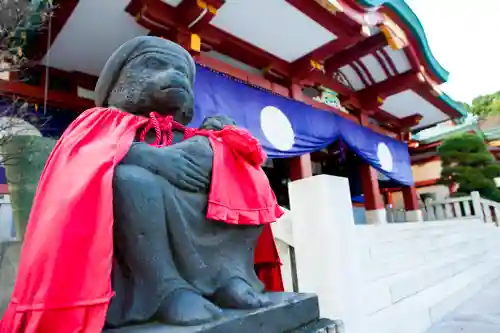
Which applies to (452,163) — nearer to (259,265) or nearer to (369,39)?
(369,39)

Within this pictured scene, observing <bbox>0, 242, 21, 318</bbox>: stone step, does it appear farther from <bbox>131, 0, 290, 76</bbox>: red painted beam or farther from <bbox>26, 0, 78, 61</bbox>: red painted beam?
<bbox>131, 0, 290, 76</bbox>: red painted beam

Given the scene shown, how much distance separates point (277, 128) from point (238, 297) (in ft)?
12.1

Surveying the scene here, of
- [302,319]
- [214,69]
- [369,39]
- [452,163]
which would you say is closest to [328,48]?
[369,39]

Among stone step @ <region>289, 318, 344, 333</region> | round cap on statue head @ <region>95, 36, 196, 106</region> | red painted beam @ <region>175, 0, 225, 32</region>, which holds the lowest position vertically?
stone step @ <region>289, 318, 344, 333</region>

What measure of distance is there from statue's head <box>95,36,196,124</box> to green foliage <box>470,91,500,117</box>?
25050 millimetres

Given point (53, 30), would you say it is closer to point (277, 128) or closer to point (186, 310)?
point (277, 128)

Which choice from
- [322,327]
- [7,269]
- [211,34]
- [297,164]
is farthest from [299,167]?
[322,327]

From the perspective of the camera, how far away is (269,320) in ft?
3.06

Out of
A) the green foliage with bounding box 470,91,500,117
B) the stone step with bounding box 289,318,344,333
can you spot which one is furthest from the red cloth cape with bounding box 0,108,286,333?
the green foliage with bounding box 470,91,500,117

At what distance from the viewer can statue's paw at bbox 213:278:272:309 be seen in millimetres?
944

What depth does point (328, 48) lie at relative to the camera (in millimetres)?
4496

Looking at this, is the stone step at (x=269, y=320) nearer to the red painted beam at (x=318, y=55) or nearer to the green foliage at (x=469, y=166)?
the red painted beam at (x=318, y=55)

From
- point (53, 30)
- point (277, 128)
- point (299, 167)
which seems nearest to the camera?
point (53, 30)

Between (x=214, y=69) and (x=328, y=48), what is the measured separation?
63.8 inches
